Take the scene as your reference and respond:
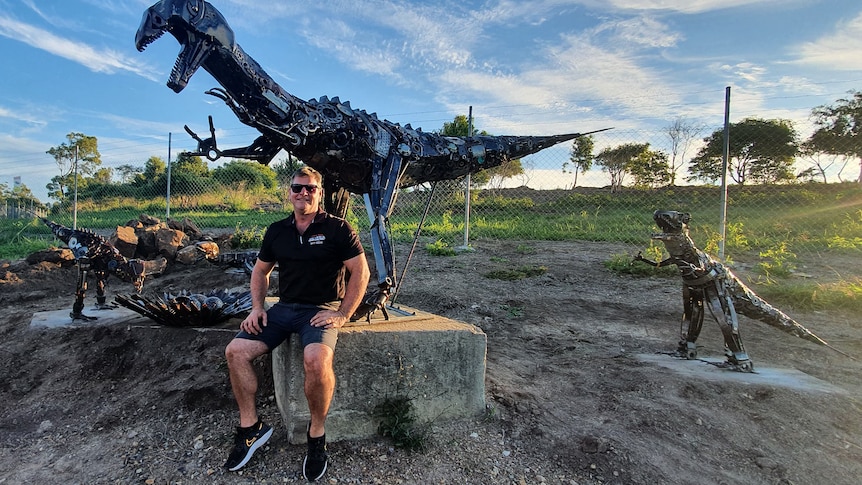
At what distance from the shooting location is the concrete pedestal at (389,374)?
294cm

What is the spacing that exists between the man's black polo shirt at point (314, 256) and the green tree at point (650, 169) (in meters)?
6.59

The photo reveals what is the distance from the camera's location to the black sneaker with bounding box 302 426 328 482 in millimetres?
2555

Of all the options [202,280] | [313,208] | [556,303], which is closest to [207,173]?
[202,280]

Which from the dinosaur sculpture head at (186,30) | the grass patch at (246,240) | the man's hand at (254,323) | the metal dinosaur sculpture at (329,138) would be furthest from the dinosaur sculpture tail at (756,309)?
the grass patch at (246,240)

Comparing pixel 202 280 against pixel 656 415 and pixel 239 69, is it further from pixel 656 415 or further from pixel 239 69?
pixel 656 415

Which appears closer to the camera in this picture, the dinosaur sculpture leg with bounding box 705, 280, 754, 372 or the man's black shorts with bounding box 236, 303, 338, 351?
the man's black shorts with bounding box 236, 303, 338, 351

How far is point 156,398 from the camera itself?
3.51m

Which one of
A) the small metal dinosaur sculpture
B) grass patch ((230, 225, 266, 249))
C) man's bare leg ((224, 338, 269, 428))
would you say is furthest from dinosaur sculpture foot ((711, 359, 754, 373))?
grass patch ((230, 225, 266, 249))

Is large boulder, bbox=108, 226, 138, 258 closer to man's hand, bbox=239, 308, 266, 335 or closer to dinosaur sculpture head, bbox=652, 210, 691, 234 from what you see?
man's hand, bbox=239, 308, 266, 335

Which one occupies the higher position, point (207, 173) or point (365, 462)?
point (207, 173)

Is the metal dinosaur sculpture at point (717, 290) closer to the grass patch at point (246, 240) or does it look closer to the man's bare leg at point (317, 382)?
the man's bare leg at point (317, 382)

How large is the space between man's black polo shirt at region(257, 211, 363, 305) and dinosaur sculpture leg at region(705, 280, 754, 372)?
2.99m

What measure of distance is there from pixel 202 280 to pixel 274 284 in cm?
134

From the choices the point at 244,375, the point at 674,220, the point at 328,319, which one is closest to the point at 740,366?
the point at 674,220
